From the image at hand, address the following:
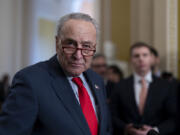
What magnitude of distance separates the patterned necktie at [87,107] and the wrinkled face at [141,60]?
1165 millimetres

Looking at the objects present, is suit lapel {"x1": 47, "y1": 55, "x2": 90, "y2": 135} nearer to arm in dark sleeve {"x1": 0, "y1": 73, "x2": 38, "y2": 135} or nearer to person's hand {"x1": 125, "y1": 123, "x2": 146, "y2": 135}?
arm in dark sleeve {"x1": 0, "y1": 73, "x2": 38, "y2": 135}

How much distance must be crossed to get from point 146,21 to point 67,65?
334cm

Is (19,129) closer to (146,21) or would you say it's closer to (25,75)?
(25,75)

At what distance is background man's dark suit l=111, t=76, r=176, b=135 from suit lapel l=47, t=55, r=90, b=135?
112 cm

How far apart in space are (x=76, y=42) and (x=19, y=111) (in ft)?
1.68

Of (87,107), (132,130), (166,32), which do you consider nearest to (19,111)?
(87,107)

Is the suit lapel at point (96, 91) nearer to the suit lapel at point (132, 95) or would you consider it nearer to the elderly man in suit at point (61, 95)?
the elderly man in suit at point (61, 95)

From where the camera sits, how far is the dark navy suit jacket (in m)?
1.21

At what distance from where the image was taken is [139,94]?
2.52 m

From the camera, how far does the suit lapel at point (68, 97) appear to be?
4.49 ft

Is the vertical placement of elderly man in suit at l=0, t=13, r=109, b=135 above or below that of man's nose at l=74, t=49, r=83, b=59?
below

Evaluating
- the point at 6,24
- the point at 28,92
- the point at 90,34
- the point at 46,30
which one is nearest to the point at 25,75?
the point at 28,92

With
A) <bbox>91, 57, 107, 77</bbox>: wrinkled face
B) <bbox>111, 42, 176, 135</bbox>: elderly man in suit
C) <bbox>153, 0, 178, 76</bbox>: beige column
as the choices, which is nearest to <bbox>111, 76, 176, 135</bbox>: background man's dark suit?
<bbox>111, 42, 176, 135</bbox>: elderly man in suit

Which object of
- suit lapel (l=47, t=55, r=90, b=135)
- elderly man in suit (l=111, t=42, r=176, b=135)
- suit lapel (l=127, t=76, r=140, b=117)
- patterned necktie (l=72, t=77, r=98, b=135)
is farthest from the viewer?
suit lapel (l=127, t=76, r=140, b=117)
